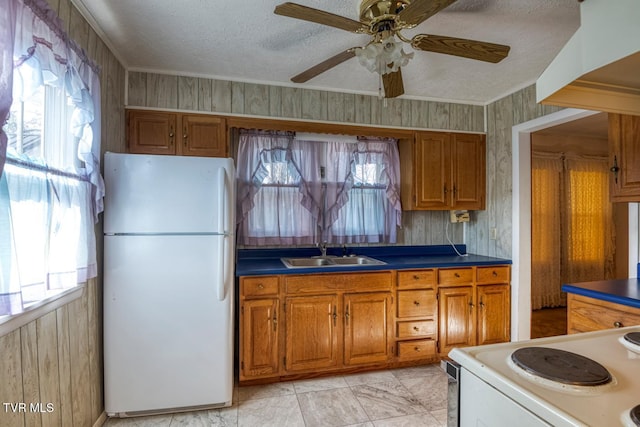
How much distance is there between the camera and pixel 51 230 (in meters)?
1.38

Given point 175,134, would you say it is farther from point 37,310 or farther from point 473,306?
point 473,306

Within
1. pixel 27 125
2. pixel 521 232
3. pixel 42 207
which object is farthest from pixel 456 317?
pixel 27 125

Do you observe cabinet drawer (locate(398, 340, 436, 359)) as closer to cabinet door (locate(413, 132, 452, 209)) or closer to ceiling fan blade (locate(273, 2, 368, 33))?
cabinet door (locate(413, 132, 452, 209))

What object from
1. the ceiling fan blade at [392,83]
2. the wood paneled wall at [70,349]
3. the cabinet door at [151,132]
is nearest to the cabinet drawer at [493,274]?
the ceiling fan blade at [392,83]

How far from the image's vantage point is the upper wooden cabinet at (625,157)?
1.84 m

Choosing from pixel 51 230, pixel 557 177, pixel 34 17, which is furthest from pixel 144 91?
pixel 557 177

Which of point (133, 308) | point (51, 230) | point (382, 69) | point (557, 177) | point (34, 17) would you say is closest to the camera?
point (34, 17)

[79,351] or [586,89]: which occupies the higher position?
[586,89]

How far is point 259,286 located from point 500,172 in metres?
2.42

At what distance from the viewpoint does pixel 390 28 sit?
1486mm

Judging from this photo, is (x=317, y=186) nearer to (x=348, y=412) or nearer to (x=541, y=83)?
(x=348, y=412)

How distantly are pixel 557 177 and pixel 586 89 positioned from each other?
4.30 m

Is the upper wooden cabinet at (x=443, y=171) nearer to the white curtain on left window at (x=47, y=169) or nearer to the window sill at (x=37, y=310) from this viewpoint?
the white curtain on left window at (x=47, y=169)

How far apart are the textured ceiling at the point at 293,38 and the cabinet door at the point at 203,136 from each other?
0.37 meters
